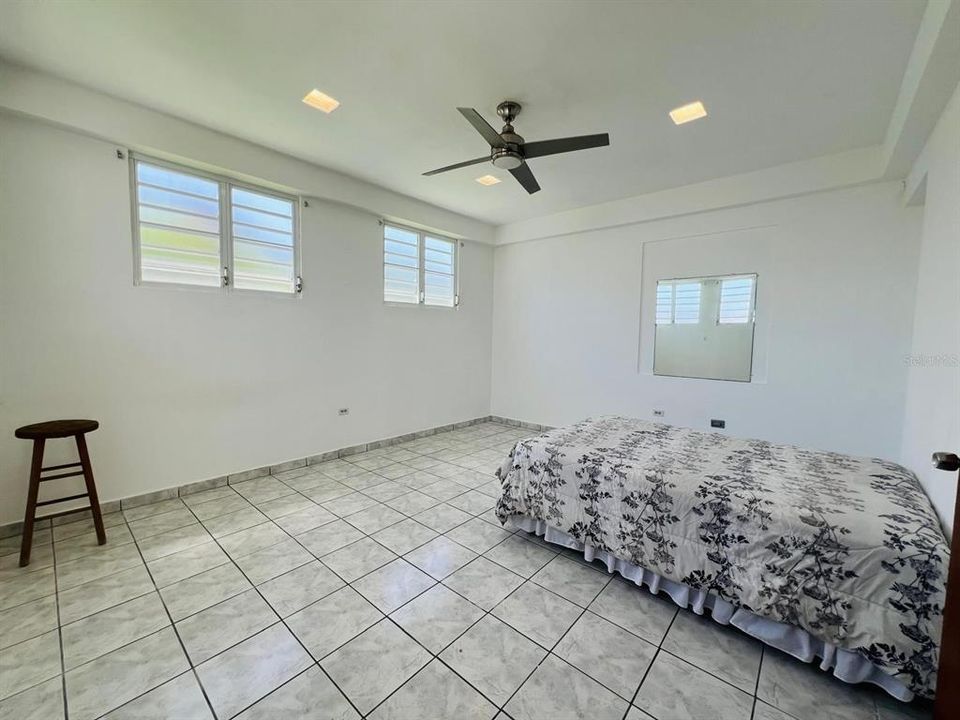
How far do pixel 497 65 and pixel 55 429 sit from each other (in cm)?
359

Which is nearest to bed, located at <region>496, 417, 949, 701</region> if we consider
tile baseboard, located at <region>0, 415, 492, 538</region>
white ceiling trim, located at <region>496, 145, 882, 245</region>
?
tile baseboard, located at <region>0, 415, 492, 538</region>

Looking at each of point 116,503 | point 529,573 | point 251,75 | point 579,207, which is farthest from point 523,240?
point 116,503

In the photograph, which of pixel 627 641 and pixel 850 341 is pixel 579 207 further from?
pixel 627 641

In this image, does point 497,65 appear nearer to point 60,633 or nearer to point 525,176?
point 525,176

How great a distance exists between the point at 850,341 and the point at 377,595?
4376 millimetres

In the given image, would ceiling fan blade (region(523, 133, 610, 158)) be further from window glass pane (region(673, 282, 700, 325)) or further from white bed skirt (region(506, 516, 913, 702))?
white bed skirt (region(506, 516, 913, 702))

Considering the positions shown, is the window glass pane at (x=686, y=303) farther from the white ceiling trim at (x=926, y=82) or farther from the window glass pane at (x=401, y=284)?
the window glass pane at (x=401, y=284)

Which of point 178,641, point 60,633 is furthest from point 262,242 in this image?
point 178,641

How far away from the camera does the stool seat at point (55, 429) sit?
2291 millimetres

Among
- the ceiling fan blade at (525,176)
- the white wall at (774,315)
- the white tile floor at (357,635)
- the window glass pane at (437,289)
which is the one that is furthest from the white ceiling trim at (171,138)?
the white tile floor at (357,635)

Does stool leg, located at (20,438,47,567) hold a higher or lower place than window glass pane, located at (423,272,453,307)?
lower

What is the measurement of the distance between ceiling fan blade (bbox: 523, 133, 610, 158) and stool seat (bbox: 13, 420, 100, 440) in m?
3.50

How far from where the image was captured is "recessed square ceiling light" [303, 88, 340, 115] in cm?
261

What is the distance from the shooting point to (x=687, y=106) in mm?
2643
